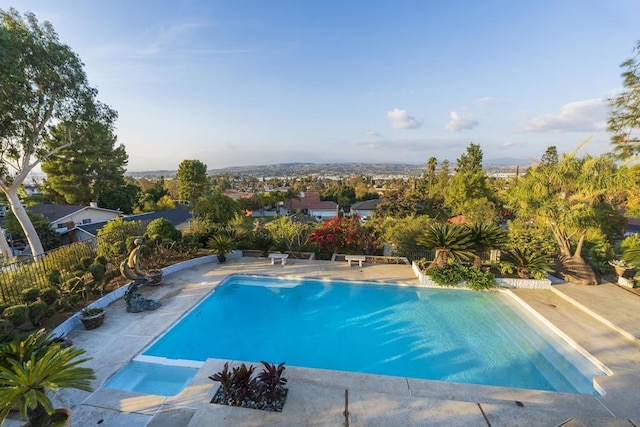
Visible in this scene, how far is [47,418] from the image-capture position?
3363 millimetres

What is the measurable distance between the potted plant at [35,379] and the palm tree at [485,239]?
10824mm

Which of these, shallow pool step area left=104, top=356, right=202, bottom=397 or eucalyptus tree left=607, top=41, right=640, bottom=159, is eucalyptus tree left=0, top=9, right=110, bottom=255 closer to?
shallow pool step area left=104, top=356, right=202, bottom=397

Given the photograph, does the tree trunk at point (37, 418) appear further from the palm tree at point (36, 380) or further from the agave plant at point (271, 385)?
the agave plant at point (271, 385)

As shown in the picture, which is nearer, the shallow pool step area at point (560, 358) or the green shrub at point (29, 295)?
the shallow pool step area at point (560, 358)

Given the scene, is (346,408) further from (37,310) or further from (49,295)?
(49,295)

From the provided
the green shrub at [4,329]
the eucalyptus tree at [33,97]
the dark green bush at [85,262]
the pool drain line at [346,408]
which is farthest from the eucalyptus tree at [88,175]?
the pool drain line at [346,408]

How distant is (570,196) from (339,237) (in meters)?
8.89

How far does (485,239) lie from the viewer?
9.91 m

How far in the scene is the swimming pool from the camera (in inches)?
235

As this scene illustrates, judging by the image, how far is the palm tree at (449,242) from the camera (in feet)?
32.0

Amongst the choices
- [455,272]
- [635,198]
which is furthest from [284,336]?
[635,198]

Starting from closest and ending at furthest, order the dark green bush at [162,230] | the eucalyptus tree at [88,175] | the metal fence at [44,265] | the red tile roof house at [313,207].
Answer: the metal fence at [44,265] → the dark green bush at [162,230] → the eucalyptus tree at [88,175] → the red tile roof house at [313,207]

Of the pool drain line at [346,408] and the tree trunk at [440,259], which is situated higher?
the tree trunk at [440,259]

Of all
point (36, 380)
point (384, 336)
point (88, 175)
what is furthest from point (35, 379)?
point (88, 175)
